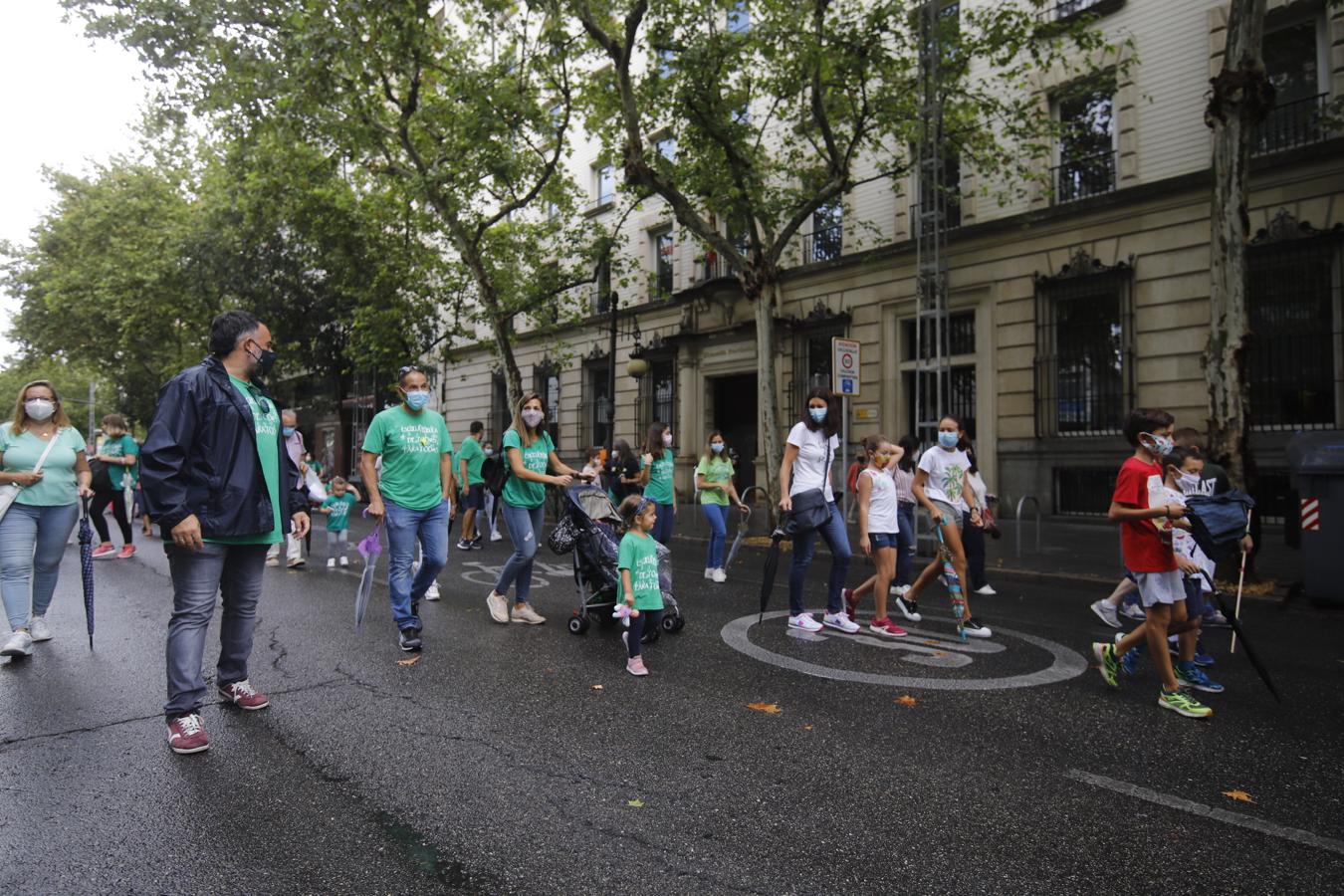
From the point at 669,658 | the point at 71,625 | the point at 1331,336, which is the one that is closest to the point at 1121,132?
the point at 1331,336

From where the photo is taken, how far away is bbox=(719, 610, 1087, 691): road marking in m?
4.88

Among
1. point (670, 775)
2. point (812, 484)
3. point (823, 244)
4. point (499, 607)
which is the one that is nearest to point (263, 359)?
point (670, 775)

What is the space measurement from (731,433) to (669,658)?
18846mm

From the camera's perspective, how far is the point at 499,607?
22.0 ft

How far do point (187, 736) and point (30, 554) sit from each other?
3.07 m

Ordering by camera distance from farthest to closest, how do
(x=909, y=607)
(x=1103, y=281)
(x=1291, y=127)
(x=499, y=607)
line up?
(x=1103, y=281)
(x=1291, y=127)
(x=909, y=607)
(x=499, y=607)

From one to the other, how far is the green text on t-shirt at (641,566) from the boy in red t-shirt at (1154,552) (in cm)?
277

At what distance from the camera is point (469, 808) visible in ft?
9.96

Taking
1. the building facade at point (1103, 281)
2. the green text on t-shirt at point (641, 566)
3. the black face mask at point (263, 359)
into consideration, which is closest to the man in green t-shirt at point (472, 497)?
the green text on t-shirt at point (641, 566)

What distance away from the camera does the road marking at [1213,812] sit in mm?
2852

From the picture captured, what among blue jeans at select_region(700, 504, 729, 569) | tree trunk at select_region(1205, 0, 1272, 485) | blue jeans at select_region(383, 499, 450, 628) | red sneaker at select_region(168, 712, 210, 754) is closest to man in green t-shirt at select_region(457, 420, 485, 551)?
blue jeans at select_region(700, 504, 729, 569)

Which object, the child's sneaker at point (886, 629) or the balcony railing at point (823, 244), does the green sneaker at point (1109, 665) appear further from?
the balcony railing at point (823, 244)

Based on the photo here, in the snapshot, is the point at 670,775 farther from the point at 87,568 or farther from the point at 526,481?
the point at 87,568

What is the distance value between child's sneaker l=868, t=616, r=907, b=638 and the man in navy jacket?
14.1ft
